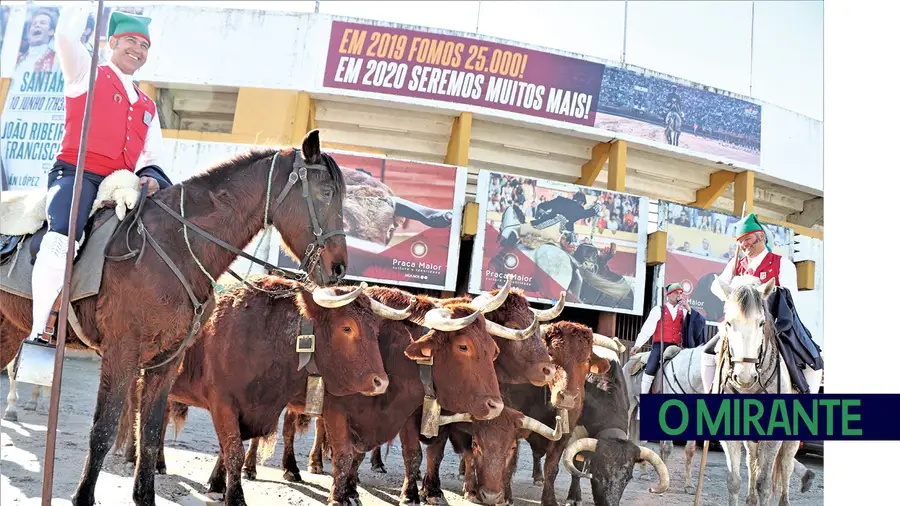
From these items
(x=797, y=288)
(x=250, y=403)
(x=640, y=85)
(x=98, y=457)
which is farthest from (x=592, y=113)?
(x=98, y=457)

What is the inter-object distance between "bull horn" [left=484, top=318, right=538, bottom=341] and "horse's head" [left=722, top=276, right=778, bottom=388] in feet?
5.92

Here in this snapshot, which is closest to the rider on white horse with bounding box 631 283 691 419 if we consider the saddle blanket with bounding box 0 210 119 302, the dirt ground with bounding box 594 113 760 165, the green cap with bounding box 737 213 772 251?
the green cap with bounding box 737 213 772 251

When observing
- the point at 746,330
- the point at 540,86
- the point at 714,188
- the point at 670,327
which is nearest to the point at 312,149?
the point at 746,330

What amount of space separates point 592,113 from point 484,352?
40.6 ft

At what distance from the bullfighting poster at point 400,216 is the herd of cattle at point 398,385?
8411 millimetres

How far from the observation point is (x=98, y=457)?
4016 millimetres

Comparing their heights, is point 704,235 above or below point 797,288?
above

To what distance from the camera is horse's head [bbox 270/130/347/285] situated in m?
4.48

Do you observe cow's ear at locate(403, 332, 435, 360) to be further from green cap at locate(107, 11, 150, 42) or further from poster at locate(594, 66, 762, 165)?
poster at locate(594, 66, 762, 165)

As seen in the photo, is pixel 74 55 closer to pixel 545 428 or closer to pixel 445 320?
pixel 445 320

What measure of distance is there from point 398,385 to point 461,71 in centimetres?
1160

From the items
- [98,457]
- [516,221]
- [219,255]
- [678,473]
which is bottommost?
[678,473]

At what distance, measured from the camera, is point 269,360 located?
5.71m
